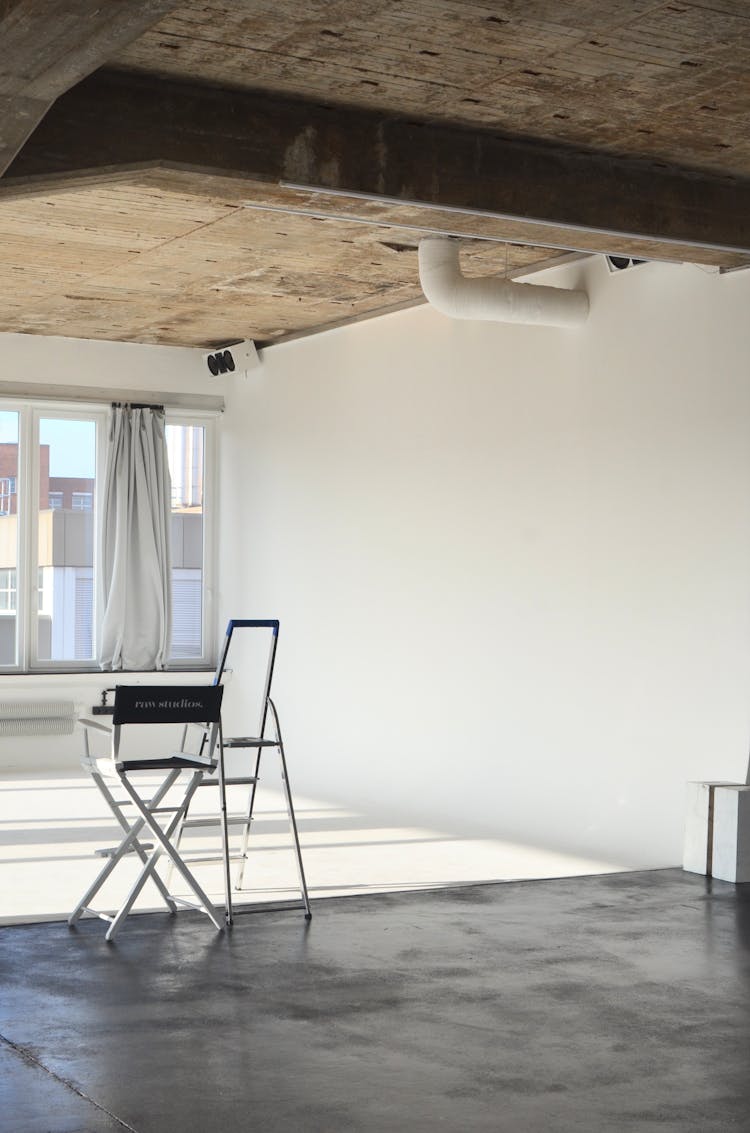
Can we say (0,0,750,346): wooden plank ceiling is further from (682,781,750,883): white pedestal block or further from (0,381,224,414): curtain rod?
(0,381,224,414): curtain rod

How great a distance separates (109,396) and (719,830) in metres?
6.17

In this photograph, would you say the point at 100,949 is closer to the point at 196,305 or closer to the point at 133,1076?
the point at 133,1076

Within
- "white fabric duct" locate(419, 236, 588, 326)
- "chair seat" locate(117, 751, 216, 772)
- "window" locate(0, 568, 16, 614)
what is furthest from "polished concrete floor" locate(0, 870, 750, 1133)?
"window" locate(0, 568, 16, 614)

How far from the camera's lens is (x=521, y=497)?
798 cm

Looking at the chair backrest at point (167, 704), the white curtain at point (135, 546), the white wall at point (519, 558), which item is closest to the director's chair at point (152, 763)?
the chair backrest at point (167, 704)

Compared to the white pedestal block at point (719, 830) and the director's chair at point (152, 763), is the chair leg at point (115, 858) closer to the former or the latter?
the director's chair at point (152, 763)

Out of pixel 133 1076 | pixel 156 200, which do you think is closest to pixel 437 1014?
pixel 133 1076

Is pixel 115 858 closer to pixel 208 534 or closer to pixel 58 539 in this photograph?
pixel 58 539

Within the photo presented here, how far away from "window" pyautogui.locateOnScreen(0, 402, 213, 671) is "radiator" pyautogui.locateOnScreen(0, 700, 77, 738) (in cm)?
32

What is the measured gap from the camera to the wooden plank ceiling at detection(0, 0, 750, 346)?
13.8 feet

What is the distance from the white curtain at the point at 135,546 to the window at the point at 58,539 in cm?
17

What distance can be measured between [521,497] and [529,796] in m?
1.66

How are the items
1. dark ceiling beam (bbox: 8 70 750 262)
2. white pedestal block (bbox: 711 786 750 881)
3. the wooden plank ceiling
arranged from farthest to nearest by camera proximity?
white pedestal block (bbox: 711 786 750 881) < dark ceiling beam (bbox: 8 70 750 262) < the wooden plank ceiling

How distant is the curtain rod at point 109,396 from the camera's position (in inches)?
413
